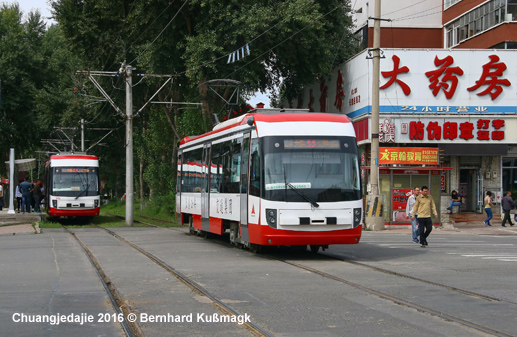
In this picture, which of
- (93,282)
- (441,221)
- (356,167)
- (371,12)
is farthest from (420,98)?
(93,282)

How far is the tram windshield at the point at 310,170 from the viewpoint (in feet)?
48.5

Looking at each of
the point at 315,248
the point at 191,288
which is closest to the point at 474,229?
the point at 315,248

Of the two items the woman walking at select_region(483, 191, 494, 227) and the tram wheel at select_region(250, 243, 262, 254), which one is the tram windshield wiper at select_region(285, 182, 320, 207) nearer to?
the tram wheel at select_region(250, 243, 262, 254)

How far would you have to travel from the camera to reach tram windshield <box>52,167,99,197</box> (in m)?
33.4

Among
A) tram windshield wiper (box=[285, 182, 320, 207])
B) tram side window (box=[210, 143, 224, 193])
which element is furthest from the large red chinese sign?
tram windshield wiper (box=[285, 182, 320, 207])

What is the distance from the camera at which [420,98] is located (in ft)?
107

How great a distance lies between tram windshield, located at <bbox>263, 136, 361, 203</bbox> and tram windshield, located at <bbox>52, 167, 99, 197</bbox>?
20421mm

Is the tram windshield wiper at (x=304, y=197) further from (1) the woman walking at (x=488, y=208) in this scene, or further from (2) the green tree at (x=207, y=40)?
(1) the woman walking at (x=488, y=208)

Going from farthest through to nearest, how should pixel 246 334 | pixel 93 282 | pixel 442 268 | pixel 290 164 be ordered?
pixel 290 164 → pixel 442 268 → pixel 93 282 → pixel 246 334

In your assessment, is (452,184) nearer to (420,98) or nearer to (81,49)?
(420,98)

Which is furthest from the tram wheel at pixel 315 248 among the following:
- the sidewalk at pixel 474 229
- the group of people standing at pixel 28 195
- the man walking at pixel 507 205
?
the group of people standing at pixel 28 195

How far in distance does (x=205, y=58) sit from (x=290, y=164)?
58.9ft

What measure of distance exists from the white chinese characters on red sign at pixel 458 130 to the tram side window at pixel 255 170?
1799 centimetres

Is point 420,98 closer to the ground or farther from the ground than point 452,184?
farther from the ground
